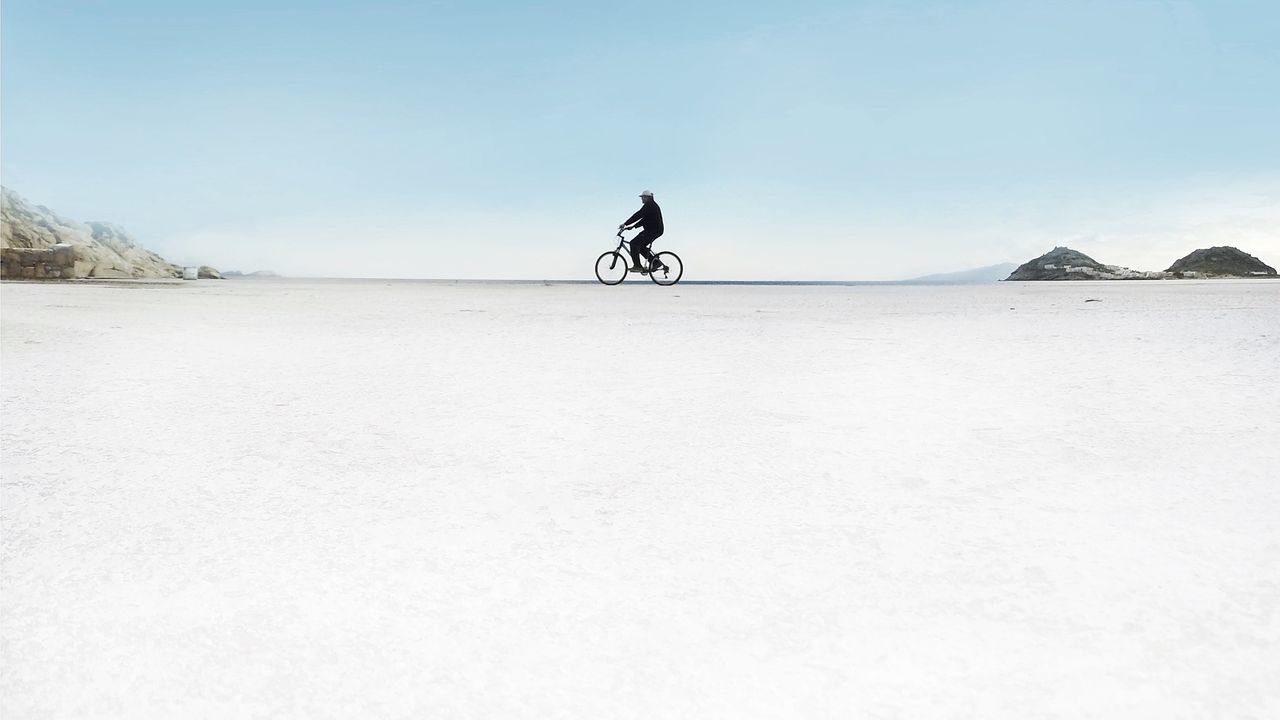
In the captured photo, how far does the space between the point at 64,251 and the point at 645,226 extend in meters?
Answer: 9.72

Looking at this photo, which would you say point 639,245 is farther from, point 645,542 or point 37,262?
point 645,542

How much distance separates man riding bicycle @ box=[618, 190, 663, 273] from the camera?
13938 mm

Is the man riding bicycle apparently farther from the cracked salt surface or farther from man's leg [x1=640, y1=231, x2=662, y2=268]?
the cracked salt surface

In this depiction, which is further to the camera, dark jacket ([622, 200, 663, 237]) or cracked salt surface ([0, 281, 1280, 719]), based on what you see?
dark jacket ([622, 200, 663, 237])

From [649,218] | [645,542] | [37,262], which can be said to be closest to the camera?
[645,542]

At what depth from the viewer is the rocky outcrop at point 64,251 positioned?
15.2m

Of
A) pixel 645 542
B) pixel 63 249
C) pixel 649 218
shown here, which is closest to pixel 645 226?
pixel 649 218

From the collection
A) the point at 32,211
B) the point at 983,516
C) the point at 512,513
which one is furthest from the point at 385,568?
the point at 32,211

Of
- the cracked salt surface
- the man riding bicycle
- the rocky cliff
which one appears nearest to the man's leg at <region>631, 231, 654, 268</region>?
the man riding bicycle

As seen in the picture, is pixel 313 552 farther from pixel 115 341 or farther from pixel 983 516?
pixel 115 341

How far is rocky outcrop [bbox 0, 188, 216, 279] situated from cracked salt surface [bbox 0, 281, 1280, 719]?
1387cm

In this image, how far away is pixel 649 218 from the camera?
14.0 meters

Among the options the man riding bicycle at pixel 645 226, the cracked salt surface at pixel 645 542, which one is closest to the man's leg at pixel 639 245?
the man riding bicycle at pixel 645 226

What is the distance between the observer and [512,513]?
6.16 feet
